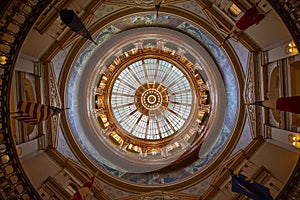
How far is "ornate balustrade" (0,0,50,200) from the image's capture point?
9.04 metres

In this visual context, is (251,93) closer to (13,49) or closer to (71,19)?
(71,19)

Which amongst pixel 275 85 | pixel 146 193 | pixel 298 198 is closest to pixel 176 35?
pixel 275 85

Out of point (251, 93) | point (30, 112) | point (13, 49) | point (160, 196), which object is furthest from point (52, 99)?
point (251, 93)

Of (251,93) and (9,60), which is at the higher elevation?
(9,60)

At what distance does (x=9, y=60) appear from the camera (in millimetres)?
9375

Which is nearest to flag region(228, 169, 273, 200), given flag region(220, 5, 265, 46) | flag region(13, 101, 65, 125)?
flag region(220, 5, 265, 46)

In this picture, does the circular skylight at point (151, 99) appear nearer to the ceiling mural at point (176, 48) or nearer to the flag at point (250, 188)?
the ceiling mural at point (176, 48)

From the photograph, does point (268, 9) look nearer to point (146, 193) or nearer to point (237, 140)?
point (237, 140)

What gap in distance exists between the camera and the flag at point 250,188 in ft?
33.9

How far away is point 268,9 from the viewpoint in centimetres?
986

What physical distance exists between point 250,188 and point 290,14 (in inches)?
205

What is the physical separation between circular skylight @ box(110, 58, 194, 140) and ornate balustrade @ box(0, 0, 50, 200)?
29.9 ft

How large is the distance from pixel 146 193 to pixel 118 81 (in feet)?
Answer: 22.2

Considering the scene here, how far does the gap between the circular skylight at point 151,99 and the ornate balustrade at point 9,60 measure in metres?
9.13
